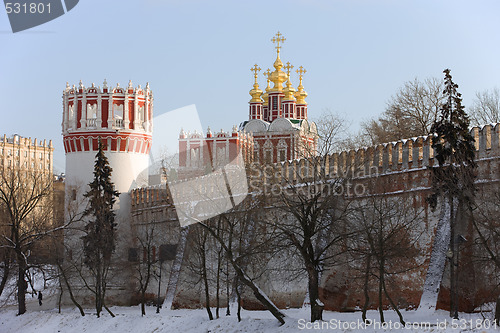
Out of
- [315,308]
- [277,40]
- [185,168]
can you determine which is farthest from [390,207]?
[277,40]

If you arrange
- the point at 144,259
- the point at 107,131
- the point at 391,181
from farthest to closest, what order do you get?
the point at 107,131 < the point at 144,259 < the point at 391,181

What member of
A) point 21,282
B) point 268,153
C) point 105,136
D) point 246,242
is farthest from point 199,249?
point 268,153

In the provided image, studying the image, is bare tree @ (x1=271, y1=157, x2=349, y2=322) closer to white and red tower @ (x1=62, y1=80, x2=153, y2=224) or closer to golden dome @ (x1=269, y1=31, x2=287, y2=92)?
white and red tower @ (x1=62, y1=80, x2=153, y2=224)

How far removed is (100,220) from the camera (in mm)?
33188

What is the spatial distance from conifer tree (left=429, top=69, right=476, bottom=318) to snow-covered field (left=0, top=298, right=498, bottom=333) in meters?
1.44

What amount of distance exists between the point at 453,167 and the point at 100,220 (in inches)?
682

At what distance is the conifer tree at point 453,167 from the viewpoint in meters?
19.1

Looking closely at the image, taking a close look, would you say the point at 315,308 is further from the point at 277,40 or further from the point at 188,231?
the point at 277,40

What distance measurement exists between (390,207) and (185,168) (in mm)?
31753

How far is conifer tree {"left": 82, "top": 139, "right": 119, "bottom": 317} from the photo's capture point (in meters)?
32.0

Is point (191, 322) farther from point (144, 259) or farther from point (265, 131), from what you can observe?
point (265, 131)

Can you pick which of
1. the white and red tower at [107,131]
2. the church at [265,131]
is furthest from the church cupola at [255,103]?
the white and red tower at [107,131]

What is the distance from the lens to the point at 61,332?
29.3 meters

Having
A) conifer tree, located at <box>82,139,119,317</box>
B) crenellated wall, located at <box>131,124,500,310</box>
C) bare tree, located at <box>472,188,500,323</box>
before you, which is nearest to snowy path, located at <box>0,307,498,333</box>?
crenellated wall, located at <box>131,124,500,310</box>
